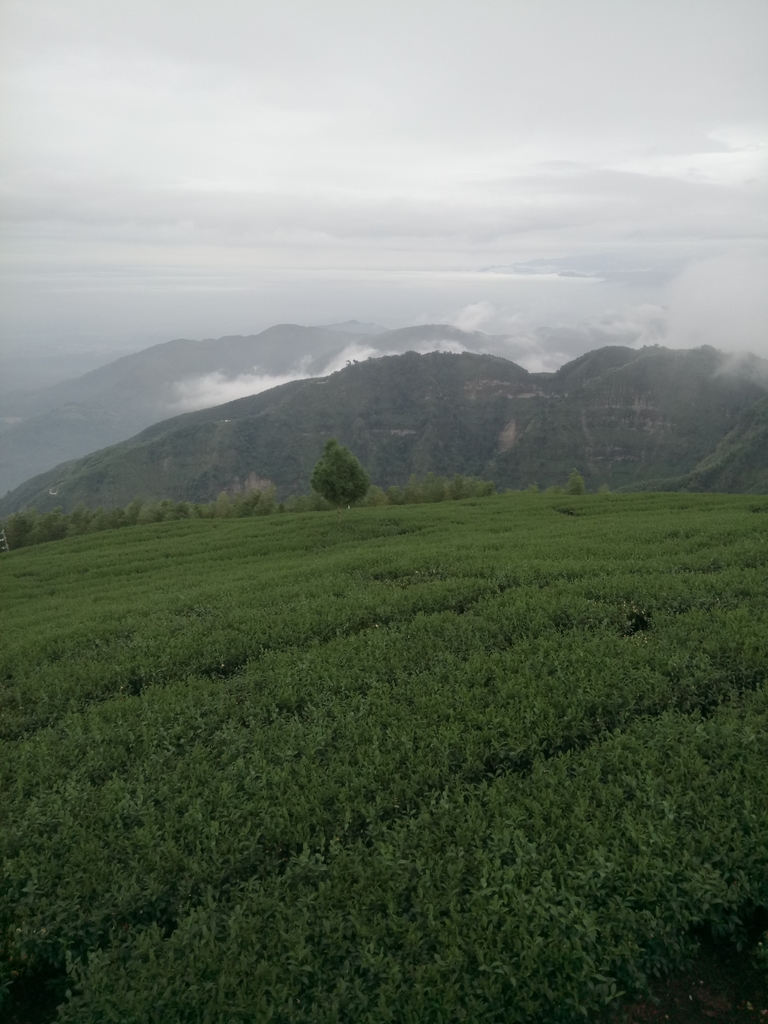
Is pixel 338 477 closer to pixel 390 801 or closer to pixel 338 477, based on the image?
pixel 338 477

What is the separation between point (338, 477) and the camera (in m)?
33.4

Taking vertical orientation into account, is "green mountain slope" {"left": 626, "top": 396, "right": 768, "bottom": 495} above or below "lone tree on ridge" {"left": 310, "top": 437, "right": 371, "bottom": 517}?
below

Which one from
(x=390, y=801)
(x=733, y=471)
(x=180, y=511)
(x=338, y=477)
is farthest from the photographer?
(x=733, y=471)

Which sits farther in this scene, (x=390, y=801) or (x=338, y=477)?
(x=338, y=477)

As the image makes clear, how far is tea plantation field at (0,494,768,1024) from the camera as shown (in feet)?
19.5

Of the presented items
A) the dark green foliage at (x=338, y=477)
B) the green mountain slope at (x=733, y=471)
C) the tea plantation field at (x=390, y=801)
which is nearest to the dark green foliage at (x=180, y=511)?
the dark green foliage at (x=338, y=477)

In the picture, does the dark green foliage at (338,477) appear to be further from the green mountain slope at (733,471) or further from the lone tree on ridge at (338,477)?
the green mountain slope at (733,471)

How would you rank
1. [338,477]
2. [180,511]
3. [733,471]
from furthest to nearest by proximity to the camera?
[733,471] < [180,511] < [338,477]

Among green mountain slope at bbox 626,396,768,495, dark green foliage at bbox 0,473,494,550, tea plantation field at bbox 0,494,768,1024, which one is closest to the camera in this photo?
tea plantation field at bbox 0,494,768,1024

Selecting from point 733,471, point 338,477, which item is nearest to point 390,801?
point 338,477

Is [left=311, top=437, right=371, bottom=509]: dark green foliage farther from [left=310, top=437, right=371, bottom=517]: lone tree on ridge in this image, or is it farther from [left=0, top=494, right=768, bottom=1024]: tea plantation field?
[left=0, top=494, right=768, bottom=1024]: tea plantation field

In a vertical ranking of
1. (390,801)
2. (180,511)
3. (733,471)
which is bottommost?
(733,471)

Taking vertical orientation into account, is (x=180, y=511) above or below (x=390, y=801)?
above

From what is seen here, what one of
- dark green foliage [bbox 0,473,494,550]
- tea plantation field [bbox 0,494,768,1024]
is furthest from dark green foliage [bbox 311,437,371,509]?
dark green foliage [bbox 0,473,494,550]
